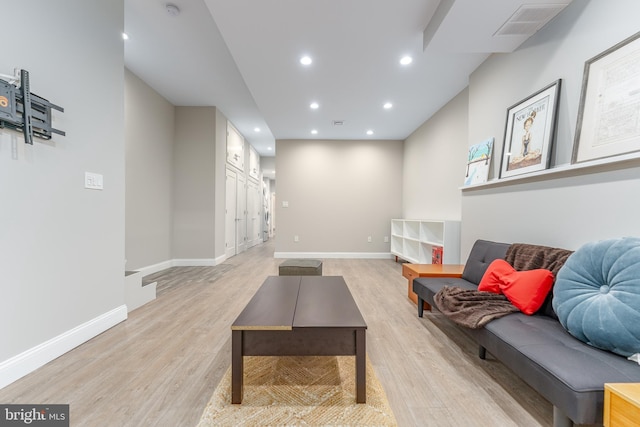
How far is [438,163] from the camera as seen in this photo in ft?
14.0

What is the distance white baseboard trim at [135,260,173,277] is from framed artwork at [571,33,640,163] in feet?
16.5

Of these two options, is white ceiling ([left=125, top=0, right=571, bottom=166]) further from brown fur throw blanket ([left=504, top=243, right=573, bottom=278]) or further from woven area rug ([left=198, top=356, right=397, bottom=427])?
woven area rug ([left=198, top=356, right=397, bottom=427])

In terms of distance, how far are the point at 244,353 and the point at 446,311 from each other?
1.38m

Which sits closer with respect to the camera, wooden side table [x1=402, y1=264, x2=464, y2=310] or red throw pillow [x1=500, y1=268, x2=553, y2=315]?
red throw pillow [x1=500, y1=268, x2=553, y2=315]

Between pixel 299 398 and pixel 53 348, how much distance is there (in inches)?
66.0

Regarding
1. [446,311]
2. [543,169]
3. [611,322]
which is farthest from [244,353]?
[543,169]

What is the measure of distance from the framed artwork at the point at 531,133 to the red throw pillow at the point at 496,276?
81 centimetres

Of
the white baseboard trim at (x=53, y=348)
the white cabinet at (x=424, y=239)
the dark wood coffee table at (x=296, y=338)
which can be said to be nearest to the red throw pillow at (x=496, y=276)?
the dark wood coffee table at (x=296, y=338)

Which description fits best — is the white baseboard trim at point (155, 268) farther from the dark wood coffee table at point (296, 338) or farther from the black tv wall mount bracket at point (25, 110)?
the dark wood coffee table at point (296, 338)

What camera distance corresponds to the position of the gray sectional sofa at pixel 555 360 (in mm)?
960

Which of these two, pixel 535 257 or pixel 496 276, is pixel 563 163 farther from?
pixel 496 276

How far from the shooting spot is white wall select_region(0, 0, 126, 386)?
1511 millimetres

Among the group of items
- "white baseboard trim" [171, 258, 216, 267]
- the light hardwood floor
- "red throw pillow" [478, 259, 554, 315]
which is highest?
"red throw pillow" [478, 259, 554, 315]

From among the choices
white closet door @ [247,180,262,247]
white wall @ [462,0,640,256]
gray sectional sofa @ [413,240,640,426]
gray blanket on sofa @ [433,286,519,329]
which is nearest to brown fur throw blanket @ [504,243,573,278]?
gray sectional sofa @ [413,240,640,426]
